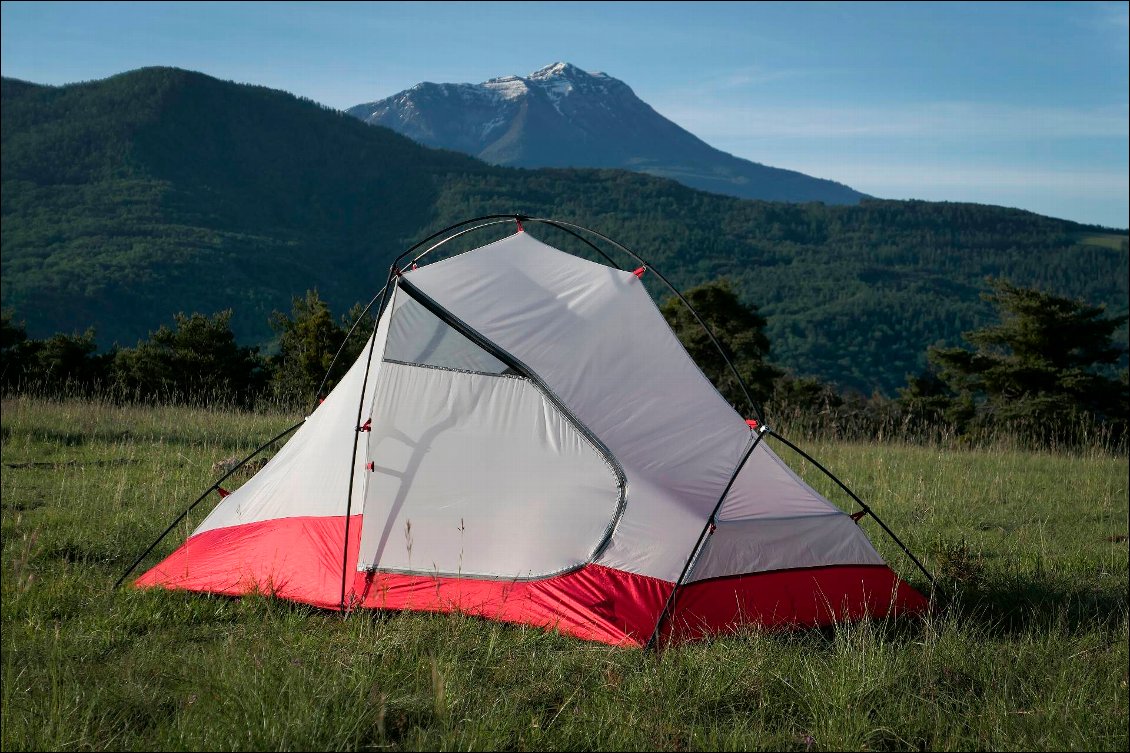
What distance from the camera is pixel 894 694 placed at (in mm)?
3400

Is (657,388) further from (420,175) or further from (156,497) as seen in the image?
(420,175)

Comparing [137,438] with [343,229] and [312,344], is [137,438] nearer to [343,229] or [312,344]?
[312,344]

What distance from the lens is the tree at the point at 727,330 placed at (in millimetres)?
24672

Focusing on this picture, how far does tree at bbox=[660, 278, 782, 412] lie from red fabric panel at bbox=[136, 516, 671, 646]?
1961cm

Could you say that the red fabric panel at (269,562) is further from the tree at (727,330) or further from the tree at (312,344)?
the tree at (727,330)

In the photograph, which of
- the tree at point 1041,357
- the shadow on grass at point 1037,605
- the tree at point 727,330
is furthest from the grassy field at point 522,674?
the tree at point 727,330

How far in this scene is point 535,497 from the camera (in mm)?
4410

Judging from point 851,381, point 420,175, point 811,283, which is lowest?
point 851,381

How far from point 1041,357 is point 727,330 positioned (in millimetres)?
8389

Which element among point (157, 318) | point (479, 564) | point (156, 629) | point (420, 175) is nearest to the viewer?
point (156, 629)

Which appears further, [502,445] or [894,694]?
[502,445]

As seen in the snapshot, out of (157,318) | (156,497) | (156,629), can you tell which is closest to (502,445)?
(156,629)

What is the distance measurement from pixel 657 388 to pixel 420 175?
144 metres

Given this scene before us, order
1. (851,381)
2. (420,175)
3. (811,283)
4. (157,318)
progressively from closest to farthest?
(851,381)
(157,318)
(811,283)
(420,175)
